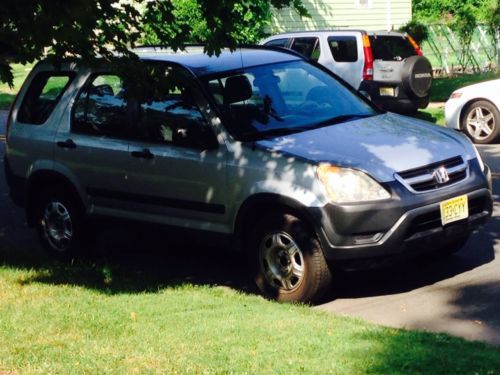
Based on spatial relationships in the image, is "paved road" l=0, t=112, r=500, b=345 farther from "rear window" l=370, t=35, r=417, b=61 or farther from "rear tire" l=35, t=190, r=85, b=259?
"rear window" l=370, t=35, r=417, b=61

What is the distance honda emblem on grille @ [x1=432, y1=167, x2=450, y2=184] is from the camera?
7.54 meters

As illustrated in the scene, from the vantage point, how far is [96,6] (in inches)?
306

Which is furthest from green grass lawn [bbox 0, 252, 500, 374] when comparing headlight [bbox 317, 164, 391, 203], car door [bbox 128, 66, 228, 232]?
headlight [bbox 317, 164, 391, 203]

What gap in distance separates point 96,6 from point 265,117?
60.3 inches

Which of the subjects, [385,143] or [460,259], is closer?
[385,143]

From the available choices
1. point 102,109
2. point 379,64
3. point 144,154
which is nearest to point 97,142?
point 102,109

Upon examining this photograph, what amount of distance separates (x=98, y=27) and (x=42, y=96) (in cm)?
161

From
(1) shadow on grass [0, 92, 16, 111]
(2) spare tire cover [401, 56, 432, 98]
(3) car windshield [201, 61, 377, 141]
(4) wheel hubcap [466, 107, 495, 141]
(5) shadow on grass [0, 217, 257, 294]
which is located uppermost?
(3) car windshield [201, 61, 377, 141]

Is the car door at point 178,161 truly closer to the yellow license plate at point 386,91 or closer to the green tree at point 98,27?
the green tree at point 98,27

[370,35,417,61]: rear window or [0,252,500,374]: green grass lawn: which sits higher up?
[370,35,417,61]: rear window

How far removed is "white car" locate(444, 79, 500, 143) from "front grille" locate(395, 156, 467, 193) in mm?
7801

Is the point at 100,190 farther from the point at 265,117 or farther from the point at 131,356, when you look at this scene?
the point at 131,356

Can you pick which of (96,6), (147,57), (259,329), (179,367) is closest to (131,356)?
(179,367)

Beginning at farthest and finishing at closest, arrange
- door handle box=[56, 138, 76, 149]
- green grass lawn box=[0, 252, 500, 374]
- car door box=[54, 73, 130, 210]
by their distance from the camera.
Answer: door handle box=[56, 138, 76, 149]
car door box=[54, 73, 130, 210]
green grass lawn box=[0, 252, 500, 374]
